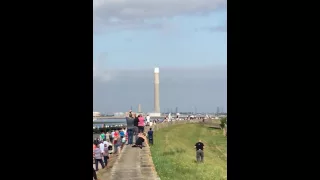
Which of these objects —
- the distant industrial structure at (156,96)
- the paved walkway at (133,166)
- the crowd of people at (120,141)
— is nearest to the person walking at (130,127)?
the crowd of people at (120,141)

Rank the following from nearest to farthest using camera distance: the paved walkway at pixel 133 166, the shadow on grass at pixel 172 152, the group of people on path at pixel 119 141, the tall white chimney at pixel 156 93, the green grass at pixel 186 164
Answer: the paved walkway at pixel 133 166, the group of people on path at pixel 119 141, the green grass at pixel 186 164, the shadow on grass at pixel 172 152, the tall white chimney at pixel 156 93

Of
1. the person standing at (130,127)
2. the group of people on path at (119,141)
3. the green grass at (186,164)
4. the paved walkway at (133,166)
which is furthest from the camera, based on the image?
the person standing at (130,127)

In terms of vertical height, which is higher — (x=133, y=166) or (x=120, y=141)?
(x=120, y=141)

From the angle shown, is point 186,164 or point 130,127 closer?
point 130,127

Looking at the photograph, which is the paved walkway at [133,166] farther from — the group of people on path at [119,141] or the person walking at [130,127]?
the person walking at [130,127]

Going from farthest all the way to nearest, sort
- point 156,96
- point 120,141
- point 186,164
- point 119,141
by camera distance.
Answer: point 156,96 < point 120,141 < point 119,141 < point 186,164

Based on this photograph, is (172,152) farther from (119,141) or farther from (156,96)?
(156,96)

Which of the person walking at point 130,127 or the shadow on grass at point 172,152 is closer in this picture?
the person walking at point 130,127

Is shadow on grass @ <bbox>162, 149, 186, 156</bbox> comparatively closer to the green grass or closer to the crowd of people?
the green grass

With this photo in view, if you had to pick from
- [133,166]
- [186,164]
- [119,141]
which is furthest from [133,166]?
[119,141]
